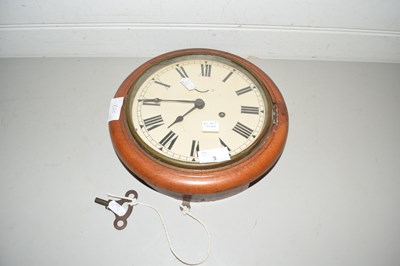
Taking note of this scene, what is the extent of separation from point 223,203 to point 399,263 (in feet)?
1.78

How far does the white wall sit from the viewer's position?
102 cm

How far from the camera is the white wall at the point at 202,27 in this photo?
1.02m

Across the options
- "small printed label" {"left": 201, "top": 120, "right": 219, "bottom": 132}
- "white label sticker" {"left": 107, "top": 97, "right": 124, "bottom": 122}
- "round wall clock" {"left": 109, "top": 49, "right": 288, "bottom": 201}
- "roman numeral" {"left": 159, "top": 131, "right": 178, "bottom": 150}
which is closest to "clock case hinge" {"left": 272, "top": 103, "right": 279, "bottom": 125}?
"round wall clock" {"left": 109, "top": 49, "right": 288, "bottom": 201}

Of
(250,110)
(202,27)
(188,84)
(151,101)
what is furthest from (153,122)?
(202,27)

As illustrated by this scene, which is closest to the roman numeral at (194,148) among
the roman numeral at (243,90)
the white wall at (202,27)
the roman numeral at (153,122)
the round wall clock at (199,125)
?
the round wall clock at (199,125)

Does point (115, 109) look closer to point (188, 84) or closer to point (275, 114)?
point (188, 84)

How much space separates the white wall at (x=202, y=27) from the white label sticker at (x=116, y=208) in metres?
0.63

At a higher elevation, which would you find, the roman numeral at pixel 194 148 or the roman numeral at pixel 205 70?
the roman numeral at pixel 205 70

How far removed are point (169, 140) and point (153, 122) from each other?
0.27ft

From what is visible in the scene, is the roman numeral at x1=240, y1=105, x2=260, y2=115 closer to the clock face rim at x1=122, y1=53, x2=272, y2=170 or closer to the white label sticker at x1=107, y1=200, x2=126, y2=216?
the clock face rim at x1=122, y1=53, x2=272, y2=170

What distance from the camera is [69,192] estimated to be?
867 mm

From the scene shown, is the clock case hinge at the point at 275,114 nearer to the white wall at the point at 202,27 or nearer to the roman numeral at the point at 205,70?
the roman numeral at the point at 205,70

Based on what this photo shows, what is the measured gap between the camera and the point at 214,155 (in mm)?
746

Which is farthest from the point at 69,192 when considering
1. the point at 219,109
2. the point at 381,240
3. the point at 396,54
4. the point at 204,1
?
the point at 396,54
